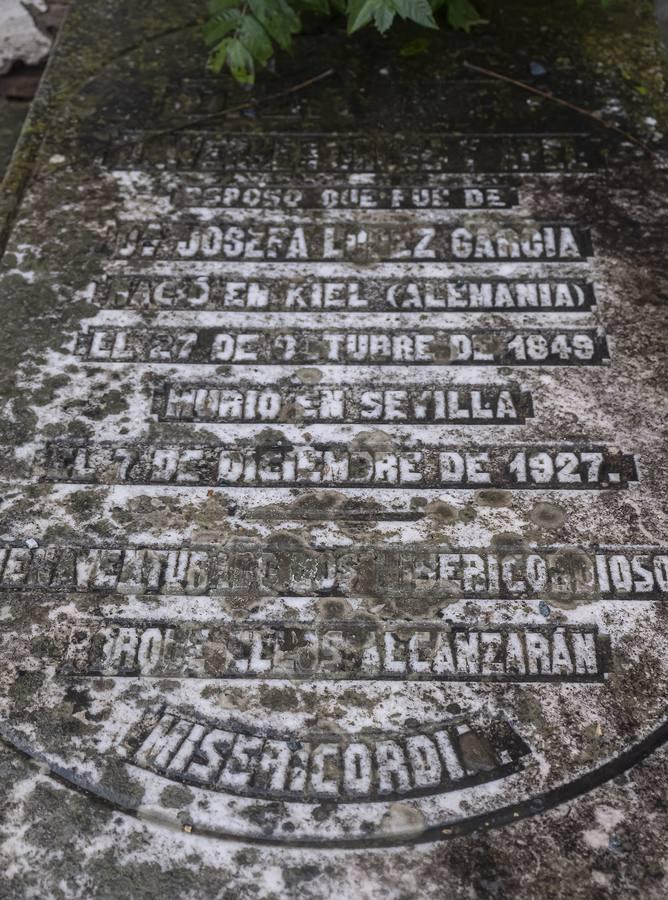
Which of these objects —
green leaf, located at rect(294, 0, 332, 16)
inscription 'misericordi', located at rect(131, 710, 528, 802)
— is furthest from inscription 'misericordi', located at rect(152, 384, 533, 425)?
green leaf, located at rect(294, 0, 332, 16)

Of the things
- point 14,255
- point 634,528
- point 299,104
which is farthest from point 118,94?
point 634,528

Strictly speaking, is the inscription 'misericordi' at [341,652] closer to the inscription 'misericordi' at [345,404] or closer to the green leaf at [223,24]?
the inscription 'misericordi' at [345,404]

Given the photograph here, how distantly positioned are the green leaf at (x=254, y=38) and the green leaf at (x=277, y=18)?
0.02 m

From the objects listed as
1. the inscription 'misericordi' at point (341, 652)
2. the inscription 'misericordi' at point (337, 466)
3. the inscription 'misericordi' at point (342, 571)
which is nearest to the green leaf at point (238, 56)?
the inscription 'misericordi' at point (337, 466)

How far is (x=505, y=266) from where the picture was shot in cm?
260

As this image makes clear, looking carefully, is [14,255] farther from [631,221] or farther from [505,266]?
[631,221]

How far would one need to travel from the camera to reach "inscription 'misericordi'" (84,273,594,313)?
2.53 m

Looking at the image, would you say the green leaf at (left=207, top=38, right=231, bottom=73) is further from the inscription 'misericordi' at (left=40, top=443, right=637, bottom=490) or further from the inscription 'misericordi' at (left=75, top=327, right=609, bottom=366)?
the inscription 'misericordi' at (left=40, top=443, right=637, bottom=490)

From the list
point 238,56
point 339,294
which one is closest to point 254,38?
point 238,56

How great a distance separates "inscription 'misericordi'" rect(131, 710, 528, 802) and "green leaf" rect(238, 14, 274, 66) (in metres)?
1.81

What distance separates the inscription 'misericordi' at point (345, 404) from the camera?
232 centimetres

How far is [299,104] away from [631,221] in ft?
3.42

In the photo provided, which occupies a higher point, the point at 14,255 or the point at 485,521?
the point at 14,255

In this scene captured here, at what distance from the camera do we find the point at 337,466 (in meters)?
2.25
